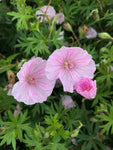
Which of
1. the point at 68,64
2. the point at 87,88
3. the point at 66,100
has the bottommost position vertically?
the point at 66,100

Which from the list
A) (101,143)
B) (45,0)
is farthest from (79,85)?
(45,0)

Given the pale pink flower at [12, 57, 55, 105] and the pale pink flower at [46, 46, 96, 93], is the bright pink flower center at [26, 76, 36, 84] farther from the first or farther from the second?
the pale pink flower at [46, 46, 96, 93]

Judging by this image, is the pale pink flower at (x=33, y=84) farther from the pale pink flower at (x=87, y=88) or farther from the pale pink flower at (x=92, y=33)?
the pale pink flower at (x=92, y=33)

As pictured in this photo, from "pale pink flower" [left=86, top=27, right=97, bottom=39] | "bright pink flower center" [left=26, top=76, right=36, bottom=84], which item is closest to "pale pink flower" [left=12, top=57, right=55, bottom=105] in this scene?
"bright pink flower center" [left=26, top=76, right=36, bottom=84]

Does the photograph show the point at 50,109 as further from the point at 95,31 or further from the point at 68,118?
Result: the point at 95,31

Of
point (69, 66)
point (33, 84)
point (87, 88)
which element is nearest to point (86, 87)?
point (87, 88)

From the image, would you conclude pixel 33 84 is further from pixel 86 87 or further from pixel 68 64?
pixel 86 87
